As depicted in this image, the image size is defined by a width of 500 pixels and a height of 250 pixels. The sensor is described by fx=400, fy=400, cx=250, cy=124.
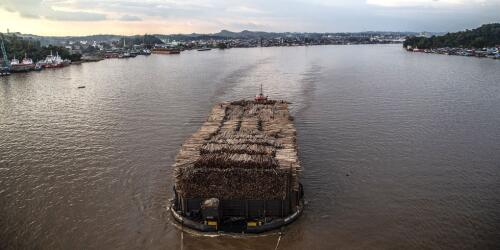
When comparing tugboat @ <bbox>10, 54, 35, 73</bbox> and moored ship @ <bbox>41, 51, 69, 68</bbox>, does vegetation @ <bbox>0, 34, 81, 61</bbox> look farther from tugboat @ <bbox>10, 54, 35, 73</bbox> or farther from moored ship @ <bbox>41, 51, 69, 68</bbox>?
tugboat @ <bbox>10, 54, 35, 73</bbox>

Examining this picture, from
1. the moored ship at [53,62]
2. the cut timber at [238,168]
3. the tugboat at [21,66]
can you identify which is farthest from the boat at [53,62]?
the cut timber at [238,168]

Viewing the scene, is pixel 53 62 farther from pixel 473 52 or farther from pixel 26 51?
pixel 473 52

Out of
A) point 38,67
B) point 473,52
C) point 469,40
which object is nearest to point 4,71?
point 38,67

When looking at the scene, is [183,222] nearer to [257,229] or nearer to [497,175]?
[257,229]

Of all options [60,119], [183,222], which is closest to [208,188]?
[183,222]

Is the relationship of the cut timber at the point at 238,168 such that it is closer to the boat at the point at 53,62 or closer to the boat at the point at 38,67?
the boat at the point at 38,67
